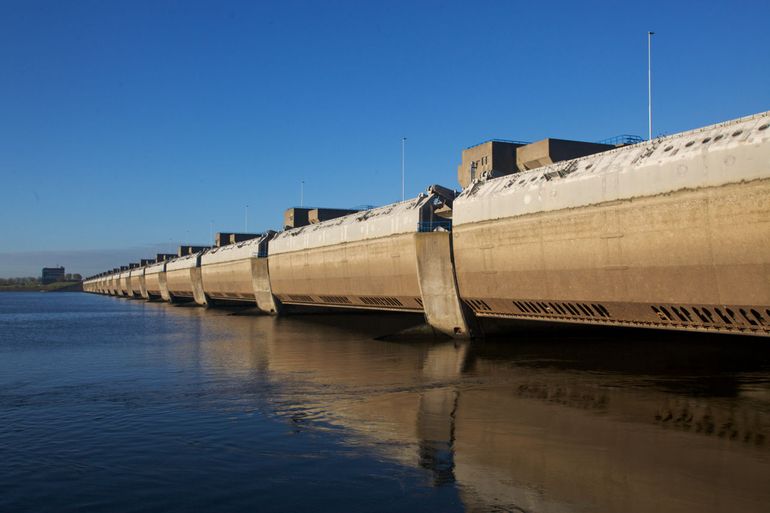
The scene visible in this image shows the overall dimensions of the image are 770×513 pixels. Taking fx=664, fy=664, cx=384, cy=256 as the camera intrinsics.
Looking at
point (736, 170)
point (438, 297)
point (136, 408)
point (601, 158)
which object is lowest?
point (136, 408)

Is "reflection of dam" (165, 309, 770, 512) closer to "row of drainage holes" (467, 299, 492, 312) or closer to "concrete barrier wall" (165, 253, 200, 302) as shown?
"row of drainage holes" (467, 299, 492, 312)

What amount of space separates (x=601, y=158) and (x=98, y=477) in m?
24.7

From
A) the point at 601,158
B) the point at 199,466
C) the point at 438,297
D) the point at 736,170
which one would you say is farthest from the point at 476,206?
the point at 199,466

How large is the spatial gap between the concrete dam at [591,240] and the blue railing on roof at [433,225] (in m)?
0.10

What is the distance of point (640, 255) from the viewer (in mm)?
26562

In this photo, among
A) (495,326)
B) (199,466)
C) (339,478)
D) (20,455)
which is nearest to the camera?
(339,478)

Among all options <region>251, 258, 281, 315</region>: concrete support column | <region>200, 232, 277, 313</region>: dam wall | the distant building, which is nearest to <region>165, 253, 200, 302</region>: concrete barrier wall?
<region>200, 232, 277, 313</region>: dam wall

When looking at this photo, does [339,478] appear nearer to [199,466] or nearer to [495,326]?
[199,466]

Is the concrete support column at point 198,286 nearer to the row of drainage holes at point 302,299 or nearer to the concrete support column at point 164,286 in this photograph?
the concrete support column at point 164,286

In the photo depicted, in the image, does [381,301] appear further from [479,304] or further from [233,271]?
[233,271]

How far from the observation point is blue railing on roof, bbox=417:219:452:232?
141 ft

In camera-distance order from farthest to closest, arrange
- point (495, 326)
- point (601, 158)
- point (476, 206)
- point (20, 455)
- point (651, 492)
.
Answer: point (495, 326) < point (476, 206) < point (601, 158) < point (20, 455) < point (651, 492)

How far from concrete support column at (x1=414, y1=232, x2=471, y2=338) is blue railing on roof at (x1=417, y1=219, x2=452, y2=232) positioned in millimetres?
2168

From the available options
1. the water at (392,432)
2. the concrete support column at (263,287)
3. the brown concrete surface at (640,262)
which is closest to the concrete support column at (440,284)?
the brown concrete surface at (640,262)
